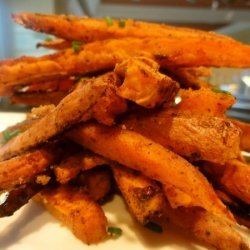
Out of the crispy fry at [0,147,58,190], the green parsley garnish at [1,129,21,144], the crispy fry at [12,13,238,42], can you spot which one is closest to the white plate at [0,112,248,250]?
the crispy fry at [0,147,58,190]

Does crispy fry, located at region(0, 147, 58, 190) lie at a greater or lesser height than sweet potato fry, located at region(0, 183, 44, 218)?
greater

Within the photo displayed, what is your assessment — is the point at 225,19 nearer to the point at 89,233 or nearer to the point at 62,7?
the point at 62,7

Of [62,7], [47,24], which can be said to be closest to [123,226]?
[47,24]

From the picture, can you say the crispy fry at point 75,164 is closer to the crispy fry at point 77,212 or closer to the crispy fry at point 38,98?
the crispy fry at point 77,212

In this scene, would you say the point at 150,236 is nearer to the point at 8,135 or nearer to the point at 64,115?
the point at 64,115

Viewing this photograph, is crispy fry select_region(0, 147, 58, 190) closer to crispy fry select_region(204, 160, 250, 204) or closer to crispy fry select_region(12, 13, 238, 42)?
crispy fry select_region(204, 160, 250, 204)

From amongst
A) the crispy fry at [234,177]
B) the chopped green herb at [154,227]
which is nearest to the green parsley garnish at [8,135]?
the chopped green herb at [154,227]
